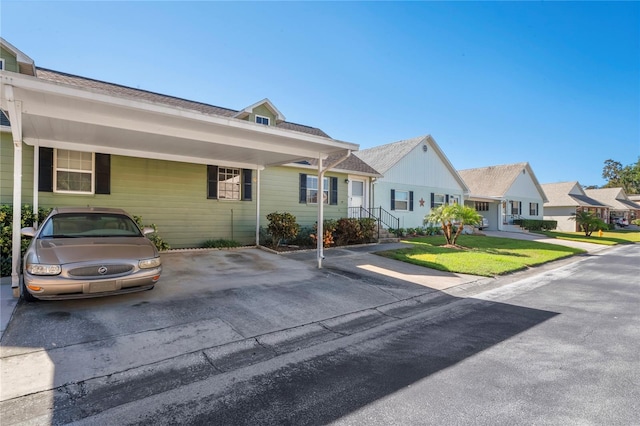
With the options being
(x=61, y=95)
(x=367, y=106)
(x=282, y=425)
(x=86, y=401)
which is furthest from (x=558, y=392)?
(x=367, y=106)

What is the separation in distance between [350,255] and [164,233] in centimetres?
624

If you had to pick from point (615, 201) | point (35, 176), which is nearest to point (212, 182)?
point (35, 176)

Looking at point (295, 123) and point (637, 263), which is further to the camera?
point (295, 123)

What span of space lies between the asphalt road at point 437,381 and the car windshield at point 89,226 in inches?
151

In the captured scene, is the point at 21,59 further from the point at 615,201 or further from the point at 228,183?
the point at 615,201

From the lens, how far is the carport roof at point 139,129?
202 inches

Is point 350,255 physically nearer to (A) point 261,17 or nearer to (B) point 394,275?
(B) point 394,275

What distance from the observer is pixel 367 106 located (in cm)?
1767

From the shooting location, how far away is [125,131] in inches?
278

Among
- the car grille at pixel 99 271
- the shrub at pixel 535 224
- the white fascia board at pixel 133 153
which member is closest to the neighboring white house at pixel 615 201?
the shrub at pixel 535 224

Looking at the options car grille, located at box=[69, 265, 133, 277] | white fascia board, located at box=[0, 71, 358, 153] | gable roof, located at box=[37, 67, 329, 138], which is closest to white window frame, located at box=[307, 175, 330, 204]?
gable roof, located at box=[37, 67, 329, 138]

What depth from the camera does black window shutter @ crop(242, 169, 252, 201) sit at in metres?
11.9

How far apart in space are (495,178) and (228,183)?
2822 cm

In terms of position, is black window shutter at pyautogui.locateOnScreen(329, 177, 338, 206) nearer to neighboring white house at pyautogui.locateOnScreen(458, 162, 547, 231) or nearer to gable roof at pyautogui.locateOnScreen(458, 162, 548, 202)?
neighboring white house at pyautogui.locateOnScreen(458, 162, 547, 231)
